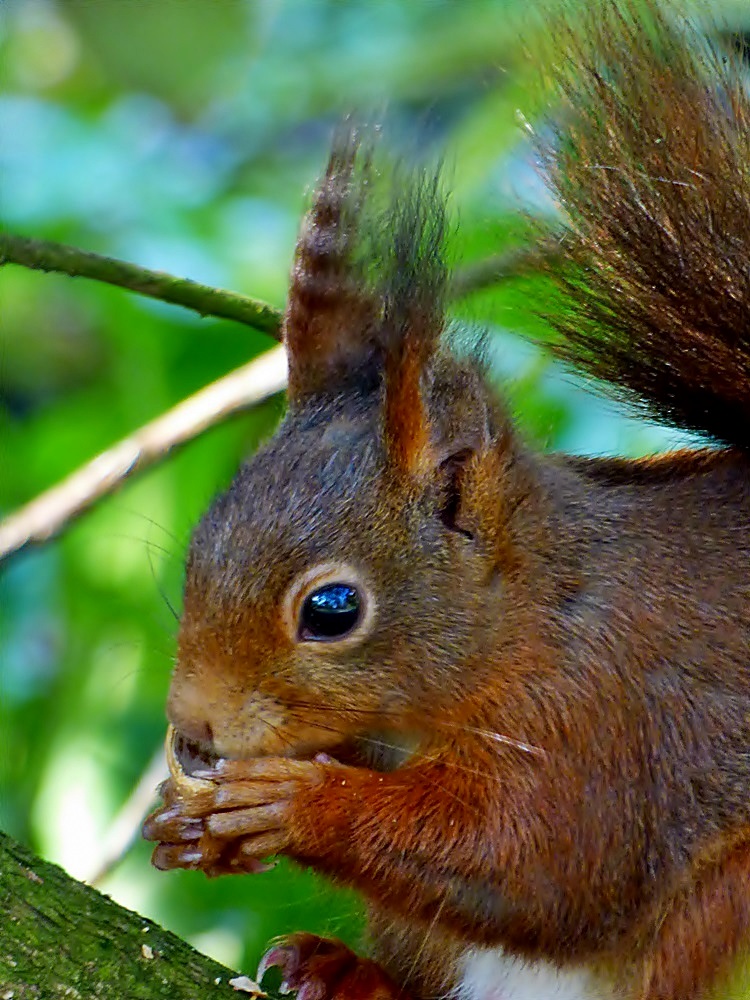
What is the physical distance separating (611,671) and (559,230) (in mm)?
522

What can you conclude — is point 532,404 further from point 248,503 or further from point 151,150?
point 151,150

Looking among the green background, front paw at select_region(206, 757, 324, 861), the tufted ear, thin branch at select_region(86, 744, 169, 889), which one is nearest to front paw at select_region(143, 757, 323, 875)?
front paw at select_region(206, 757, 324, 861)

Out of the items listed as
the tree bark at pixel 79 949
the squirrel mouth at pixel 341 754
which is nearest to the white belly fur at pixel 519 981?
the squirrel mouth at pixel 341 754

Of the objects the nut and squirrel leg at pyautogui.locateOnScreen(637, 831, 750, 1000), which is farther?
squirrel leg at pyautogui.locateOnScreen(637, 831, 750, 1000)

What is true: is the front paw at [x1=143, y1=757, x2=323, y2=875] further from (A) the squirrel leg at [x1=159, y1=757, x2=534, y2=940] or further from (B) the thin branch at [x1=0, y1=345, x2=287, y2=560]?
(B) the thin branch at [x1=0, y1=345, x2=287, y2=560]

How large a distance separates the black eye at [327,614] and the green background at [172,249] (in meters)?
0.31

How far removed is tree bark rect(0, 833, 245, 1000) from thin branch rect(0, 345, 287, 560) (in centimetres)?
55

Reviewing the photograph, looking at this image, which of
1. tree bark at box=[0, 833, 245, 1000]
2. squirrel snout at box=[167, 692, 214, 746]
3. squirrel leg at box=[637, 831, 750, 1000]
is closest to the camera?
tree bark at box=[0, 833, 245, 1000]

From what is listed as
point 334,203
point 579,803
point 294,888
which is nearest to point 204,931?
point 294,888

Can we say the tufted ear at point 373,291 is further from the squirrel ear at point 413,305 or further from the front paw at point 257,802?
the front paw at point 257,802

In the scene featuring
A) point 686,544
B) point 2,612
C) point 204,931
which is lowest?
point 204,931

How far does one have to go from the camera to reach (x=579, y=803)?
60.4 inches

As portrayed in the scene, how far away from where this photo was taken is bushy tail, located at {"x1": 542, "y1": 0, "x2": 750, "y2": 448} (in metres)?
1.58

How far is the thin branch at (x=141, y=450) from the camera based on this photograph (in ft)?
Result: 5.98
